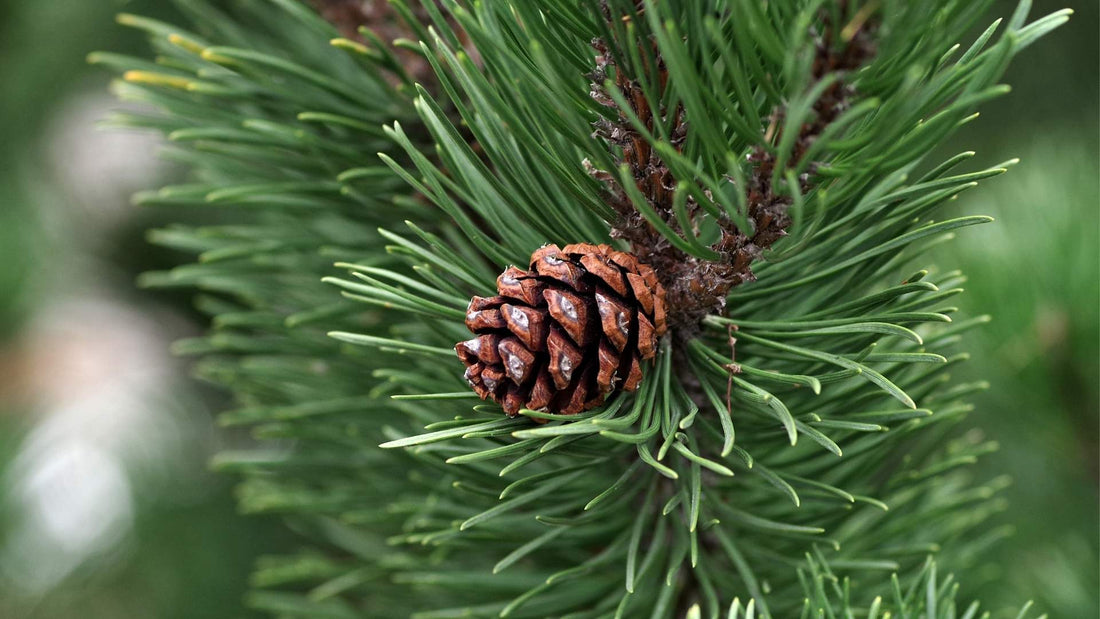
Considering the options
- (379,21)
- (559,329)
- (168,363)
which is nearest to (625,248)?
(559,329)

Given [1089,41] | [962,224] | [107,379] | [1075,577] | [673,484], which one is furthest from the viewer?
[107,379]

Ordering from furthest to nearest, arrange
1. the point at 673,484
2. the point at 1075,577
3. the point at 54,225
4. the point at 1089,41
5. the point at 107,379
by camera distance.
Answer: the point at 107,379 < the point at 54,225 < the point at 1089,41 < the point at 1075,577 < the point at 673,484

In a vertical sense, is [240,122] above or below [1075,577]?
above

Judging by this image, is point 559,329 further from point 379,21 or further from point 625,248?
point 379,21

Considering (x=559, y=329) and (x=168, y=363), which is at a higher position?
(x=168, y=363)

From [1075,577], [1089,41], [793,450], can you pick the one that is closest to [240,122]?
[793,450]

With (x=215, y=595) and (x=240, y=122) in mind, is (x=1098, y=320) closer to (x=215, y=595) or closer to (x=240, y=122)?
(x=240, y=122)

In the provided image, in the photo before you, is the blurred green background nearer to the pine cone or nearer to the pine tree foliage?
the pine tree foliage
